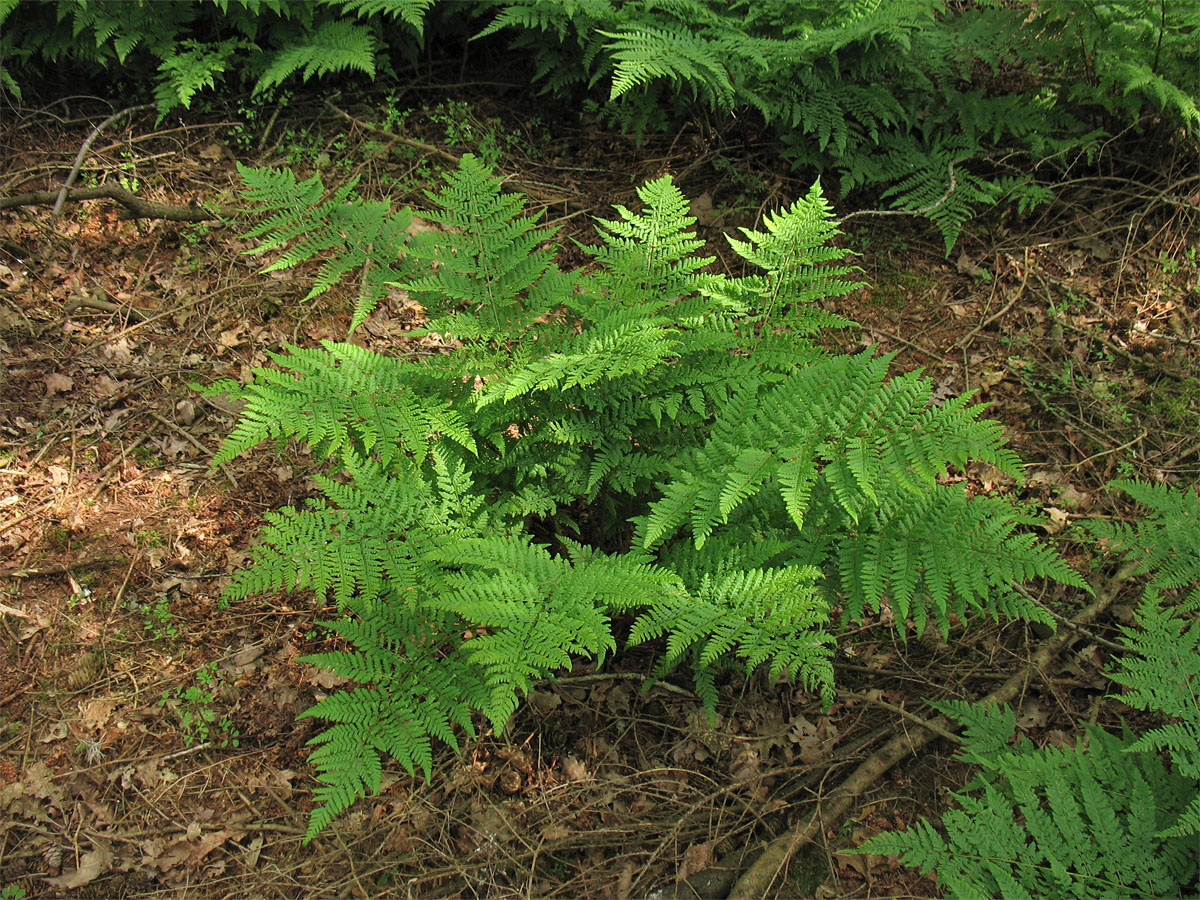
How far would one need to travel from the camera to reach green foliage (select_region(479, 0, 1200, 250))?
430cm

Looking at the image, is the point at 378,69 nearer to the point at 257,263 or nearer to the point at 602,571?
the point at 257,263

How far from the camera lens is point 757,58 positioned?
4199 mm

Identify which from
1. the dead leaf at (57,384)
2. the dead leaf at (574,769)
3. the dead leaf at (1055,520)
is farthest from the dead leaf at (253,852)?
the dead leaf at (1055,520)

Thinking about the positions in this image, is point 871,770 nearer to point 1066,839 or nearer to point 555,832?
point 1066,839

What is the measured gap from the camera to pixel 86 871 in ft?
8.62

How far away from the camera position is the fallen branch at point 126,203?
421cm

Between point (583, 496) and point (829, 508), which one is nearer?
point (829, 508)

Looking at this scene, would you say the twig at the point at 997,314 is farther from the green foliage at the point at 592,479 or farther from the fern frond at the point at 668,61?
the fern frond at the point at 668,61

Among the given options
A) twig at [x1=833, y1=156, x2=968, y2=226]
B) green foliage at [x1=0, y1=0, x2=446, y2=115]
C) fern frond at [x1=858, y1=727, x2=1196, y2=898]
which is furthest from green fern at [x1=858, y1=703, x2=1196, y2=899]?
green foliage at [x1=0, y1=0, x2=446, y2=115]

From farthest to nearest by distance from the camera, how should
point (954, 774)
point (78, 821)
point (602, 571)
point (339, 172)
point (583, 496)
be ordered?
point (339, 172) → point (583, 496) → point (954, 774) → point (78, 821) → point (602, 571)

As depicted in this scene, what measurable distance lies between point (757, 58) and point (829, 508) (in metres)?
2.65

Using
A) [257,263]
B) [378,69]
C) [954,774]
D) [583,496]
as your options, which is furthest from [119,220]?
[954,774]

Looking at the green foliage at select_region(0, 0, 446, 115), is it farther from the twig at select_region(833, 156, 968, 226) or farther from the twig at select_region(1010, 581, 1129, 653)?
the twig at select_region(1010, 581, 1129, 653)

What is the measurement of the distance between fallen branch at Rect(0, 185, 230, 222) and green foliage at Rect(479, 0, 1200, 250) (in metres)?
1.91
